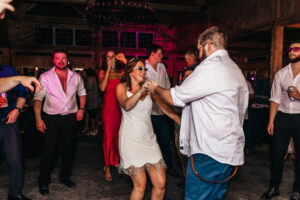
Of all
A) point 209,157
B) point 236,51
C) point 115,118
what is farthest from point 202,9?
point 209,157

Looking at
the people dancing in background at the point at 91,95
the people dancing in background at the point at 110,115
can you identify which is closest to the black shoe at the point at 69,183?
the people dancing in background at the point at 110,115

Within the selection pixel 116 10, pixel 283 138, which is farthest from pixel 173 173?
pixel 116 10

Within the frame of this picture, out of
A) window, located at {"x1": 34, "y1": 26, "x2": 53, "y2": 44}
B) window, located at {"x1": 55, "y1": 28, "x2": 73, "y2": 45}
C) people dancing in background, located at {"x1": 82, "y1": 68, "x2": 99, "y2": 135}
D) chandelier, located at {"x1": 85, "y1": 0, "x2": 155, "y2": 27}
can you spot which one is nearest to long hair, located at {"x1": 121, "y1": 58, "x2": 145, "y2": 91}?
chandelier, located at {"x1": 85, "y1": 0, "x2": 155, "y2": 27}

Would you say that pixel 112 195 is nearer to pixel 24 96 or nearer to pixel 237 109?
pixel 24 96

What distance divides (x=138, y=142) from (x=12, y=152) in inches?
58.6

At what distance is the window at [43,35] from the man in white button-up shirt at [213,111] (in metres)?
13.5

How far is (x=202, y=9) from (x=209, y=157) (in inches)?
416

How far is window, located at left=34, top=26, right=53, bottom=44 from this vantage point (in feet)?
44.9

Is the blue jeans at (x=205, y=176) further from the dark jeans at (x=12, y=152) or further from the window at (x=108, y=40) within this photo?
the window at (x=108, y=40)

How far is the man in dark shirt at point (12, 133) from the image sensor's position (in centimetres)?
279

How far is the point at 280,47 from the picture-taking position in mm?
6609

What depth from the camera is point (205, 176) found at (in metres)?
1.83

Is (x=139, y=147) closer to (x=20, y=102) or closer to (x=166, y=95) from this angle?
(x=166, y=95)

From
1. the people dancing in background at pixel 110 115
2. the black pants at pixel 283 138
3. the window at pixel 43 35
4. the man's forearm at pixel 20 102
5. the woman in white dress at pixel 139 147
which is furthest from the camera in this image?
the window at pixel 43 35
